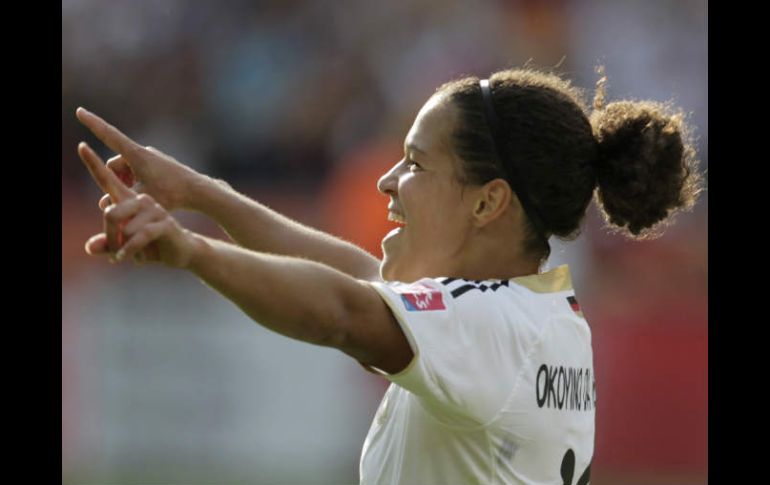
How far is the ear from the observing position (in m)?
2.78

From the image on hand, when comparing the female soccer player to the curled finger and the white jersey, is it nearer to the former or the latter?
the white jersey

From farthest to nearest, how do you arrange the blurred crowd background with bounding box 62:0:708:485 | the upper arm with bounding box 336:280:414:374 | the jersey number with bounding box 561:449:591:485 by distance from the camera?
the blurred crowd background with bounding box 62:0:708:485
the jersey number with bounding box 561:449:591:485
the upper arm with bounding box 336:280:414:374

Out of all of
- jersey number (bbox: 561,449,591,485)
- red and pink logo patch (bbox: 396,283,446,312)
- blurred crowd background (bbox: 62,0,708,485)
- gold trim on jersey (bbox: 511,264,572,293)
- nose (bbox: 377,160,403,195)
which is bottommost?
jersey number (bbox: 561,449,591,485)

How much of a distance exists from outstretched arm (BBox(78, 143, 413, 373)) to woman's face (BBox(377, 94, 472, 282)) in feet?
1.59

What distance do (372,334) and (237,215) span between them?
4.02 ft

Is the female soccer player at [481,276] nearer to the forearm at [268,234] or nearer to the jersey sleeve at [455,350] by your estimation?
the jersey sleeve at [455,350]

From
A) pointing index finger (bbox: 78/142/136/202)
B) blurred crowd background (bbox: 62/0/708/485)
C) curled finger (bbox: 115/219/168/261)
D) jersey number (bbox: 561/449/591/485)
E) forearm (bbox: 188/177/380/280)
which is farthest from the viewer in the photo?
blurred crowd background (bbox: 62/0/708/485)

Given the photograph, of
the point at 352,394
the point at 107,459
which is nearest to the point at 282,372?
the point at 352,394

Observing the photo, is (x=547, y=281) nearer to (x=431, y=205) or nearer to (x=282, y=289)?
(x=431, y=205)

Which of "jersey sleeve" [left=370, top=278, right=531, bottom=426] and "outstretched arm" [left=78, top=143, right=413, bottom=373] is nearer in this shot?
"outstretched arm" [left=78, top=143, right=413, bottom=373]

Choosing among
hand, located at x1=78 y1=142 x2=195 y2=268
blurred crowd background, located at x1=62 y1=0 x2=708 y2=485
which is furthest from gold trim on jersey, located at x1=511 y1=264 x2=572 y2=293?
blurred crowd background, located at x1=62 y1=0 x2=708 y2=485

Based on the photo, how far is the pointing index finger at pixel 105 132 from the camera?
2905mm

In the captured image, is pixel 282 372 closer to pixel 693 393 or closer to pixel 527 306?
pixel 693 393

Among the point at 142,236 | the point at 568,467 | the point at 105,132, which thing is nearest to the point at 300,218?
the point at 105,132
